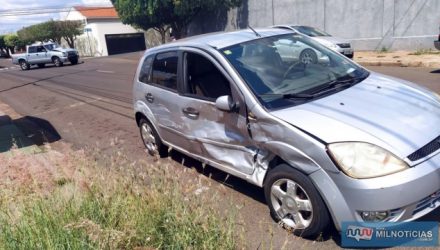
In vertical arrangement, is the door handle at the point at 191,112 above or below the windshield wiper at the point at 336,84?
below

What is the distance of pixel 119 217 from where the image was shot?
3.33 m

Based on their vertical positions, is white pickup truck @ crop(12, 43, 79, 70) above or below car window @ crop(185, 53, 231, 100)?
below

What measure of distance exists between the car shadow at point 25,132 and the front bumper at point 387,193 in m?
5.96

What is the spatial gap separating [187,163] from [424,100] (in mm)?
3184

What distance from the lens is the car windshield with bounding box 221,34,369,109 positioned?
12.1ft

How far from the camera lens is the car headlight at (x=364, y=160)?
2803 millimetres

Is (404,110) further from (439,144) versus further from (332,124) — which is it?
(332,124)

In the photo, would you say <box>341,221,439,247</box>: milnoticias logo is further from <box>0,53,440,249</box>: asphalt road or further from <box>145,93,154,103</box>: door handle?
<box>145,93,154,103</box>: door handle

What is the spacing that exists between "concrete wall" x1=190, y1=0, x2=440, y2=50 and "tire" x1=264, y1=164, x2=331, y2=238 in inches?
592

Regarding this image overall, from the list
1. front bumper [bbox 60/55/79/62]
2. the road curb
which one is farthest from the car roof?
front bumper [bbox 60/55/79/62]

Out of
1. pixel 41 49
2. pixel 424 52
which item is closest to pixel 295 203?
pixel 424 52

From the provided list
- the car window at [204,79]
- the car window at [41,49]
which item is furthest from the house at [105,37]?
the car window at [204,79]

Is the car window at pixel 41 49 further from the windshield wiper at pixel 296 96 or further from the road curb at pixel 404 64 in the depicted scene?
the windshield wiper at pixel 296 96

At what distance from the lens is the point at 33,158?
5.79 m
